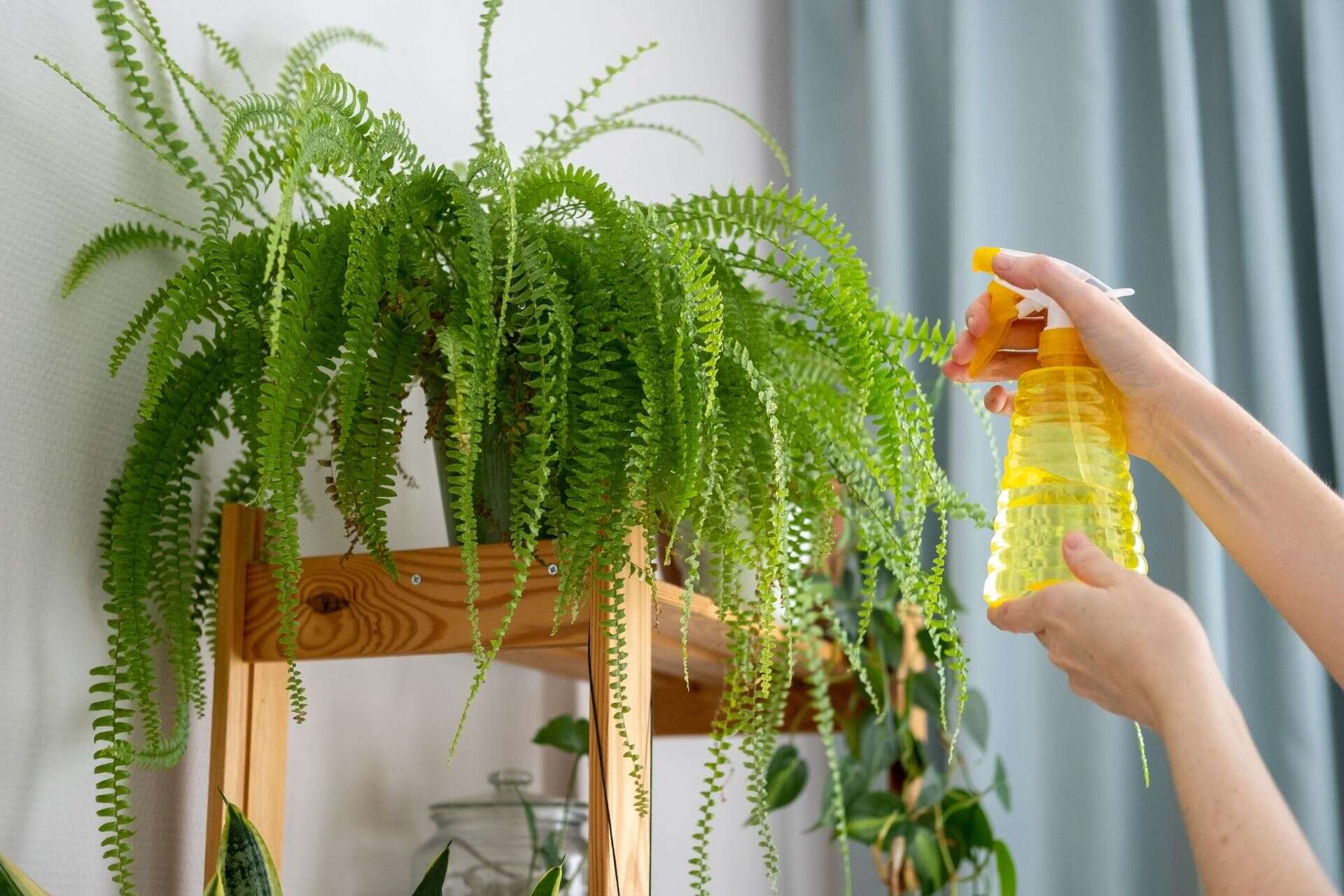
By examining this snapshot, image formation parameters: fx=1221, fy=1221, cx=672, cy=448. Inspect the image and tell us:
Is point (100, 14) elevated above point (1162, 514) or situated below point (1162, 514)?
above

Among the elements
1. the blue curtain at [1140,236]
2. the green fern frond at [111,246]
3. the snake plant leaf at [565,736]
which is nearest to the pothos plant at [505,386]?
the green fern frond at [111,246]

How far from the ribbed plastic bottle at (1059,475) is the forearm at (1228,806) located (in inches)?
4.8

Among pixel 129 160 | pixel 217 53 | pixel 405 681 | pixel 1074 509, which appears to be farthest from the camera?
pixel 405 681

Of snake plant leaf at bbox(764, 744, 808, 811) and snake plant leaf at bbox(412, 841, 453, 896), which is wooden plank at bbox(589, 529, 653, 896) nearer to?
snake plant leaf at bbox(412, 841, 453, 896)

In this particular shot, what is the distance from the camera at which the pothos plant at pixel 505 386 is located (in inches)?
30.5

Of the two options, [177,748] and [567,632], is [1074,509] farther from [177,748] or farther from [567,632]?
[177,748]

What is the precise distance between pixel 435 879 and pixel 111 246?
521 millimetres

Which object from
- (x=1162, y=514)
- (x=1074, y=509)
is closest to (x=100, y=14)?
(x=1074, y=509)

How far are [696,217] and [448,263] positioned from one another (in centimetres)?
19

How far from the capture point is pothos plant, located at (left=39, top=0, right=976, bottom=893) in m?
0.78

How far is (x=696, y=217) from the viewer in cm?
91

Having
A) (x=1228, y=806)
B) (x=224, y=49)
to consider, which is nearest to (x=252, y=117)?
(x=224, y=49)

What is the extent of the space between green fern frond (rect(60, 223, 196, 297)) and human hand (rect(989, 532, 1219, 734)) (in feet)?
2.23

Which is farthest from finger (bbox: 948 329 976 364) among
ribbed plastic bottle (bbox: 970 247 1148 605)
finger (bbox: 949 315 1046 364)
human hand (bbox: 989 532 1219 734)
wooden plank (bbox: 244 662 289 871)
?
wooden plank (bbox: 244 662 289 871)
